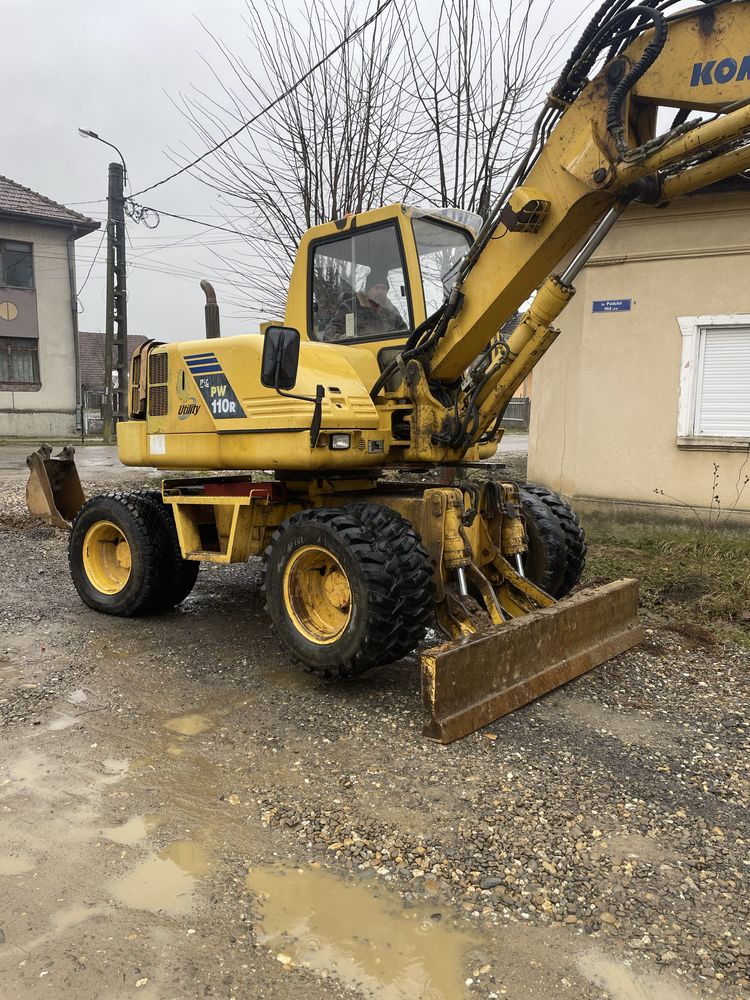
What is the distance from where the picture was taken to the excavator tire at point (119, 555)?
5929mm

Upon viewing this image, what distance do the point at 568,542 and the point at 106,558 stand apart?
376cm

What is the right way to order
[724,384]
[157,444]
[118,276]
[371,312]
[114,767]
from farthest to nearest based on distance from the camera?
[118,276], [724,384], [157,444], [371,312], [114,767]

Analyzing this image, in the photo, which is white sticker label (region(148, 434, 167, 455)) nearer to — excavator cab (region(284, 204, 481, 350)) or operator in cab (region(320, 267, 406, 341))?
excavator cab (region(284, 204, 481, 350))

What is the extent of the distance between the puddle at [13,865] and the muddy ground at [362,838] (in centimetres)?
1

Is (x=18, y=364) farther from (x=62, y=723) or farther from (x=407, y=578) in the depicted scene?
(x=407, y=578)

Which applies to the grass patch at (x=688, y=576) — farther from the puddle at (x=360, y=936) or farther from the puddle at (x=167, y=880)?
the puddle at (x=167, y=880)

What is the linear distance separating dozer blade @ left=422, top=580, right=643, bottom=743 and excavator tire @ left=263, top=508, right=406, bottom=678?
45 centimetres

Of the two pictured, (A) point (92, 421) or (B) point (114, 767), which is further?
(A) point (92, 421)

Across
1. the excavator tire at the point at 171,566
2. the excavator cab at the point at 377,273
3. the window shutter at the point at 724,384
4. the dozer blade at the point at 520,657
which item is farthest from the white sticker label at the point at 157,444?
the window shutter at the point at 724,384

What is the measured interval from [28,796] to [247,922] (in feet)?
4.48

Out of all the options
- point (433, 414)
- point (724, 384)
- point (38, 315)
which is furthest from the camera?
point (38, 315)

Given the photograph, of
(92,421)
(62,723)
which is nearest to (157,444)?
(62,723)

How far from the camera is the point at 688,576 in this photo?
6969 millimetres

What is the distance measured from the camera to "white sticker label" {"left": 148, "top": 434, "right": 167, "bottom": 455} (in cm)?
572
